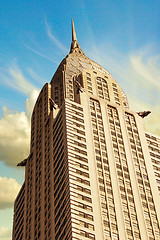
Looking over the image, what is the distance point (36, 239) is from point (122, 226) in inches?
877

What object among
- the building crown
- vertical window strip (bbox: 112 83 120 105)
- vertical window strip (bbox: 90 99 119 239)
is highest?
the building crown

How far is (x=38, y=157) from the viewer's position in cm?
13125

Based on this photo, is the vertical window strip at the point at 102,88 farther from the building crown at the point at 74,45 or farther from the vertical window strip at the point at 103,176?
the building crown at the point at 74,45

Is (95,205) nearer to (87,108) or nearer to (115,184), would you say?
(115,184)

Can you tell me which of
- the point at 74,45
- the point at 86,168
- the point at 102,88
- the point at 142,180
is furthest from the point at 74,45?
the point at 86,168

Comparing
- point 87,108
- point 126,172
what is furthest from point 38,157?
point 126,172

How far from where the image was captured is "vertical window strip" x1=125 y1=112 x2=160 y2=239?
106562 millimetres

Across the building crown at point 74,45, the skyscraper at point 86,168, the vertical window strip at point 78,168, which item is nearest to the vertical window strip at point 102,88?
the skyscraper at point 86,168

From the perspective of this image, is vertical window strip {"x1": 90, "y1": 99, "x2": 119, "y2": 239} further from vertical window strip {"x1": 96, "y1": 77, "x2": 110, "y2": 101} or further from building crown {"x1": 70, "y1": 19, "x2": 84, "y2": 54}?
building crown {"x1": 70, "y1": 19, "x2": 84, "y2": 54}

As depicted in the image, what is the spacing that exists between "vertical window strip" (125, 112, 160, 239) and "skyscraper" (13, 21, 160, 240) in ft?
0.83

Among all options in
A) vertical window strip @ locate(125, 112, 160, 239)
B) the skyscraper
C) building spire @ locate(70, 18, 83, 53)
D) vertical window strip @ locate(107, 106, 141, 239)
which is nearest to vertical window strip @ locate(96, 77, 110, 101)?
the skyscraper

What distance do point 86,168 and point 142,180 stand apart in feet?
54.2

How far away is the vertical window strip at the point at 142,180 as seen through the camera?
107m

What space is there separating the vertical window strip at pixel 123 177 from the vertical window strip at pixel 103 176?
126 inches
